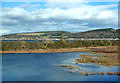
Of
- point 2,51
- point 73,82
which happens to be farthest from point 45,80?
point 2,51

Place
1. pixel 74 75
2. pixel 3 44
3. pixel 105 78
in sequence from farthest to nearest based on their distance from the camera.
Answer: pixel 3 44
pixel 74 75
pixel 105 78

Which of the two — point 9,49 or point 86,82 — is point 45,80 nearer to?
point 86,82

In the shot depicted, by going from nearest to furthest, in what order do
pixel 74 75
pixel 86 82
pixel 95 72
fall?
pixel 86 82
pixel 74 75
pixel 95 72

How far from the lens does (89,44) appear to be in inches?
3477

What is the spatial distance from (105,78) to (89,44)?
6460 centimetres

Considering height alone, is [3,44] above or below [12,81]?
above

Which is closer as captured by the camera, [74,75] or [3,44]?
[74,75]

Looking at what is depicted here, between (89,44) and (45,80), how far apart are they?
67.7 meters

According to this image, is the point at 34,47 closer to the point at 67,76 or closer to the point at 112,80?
the point at 67,76

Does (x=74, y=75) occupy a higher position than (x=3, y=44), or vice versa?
(x=3, y=44)

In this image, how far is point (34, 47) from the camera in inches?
2803

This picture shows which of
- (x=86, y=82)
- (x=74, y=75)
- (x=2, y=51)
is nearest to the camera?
(x=86, y=82)

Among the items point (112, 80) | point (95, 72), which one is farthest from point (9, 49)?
point (112, 80)

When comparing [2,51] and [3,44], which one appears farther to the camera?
[3,44]
